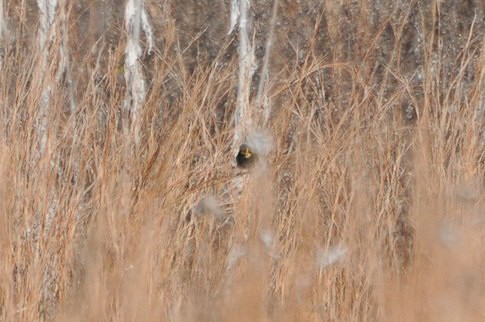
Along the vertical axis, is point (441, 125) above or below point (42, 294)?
above

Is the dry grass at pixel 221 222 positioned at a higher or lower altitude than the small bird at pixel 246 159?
lower

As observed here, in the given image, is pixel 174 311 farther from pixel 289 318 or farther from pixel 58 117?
pixel 58 117

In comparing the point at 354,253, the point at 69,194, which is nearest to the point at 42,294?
the point at 69,194

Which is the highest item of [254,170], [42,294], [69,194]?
[254,170]

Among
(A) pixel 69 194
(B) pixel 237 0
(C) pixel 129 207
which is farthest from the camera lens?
(B) pixel 237 0

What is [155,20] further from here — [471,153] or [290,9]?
[471,153]

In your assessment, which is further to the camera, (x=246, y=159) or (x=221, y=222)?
(x=221, y=222)

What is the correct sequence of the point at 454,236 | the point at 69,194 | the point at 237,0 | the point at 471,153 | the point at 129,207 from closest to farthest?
the point at 454,236, the point at 129,207, the point at 69,194, the point at 471,153, the point at 237,0

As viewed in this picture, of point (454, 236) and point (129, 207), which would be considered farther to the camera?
point (129, 207)

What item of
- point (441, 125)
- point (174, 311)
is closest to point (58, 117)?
point (174, 311)

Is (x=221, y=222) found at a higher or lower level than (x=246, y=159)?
lower

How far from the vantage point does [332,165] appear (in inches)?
99.8

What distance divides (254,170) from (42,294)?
566mm

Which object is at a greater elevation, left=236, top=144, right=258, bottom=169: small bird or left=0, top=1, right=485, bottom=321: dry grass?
left=236, top=144, right=258, bottom=169: small bird
